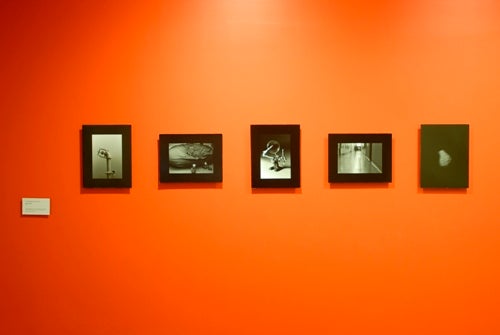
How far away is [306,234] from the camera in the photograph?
204 cm

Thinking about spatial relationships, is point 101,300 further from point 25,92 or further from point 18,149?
point 25,92

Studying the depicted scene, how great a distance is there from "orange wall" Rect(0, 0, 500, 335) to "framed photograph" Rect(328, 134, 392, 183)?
53 millimetres

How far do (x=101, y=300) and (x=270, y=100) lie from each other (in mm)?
1557

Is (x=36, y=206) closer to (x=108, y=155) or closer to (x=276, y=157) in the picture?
(x=108, y=155)

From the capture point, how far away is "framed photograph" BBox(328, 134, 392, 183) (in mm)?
2000

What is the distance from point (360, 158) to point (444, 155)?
0.47 meters

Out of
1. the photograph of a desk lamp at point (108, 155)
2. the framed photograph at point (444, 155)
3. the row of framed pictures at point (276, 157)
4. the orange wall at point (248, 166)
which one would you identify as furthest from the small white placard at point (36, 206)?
the framed photograph at point (444, 155)

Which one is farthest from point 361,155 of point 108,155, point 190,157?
point 108,155

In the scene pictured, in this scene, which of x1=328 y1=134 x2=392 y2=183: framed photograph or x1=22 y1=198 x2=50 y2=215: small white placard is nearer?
x1=328 y1=134 x2=392 y2=183: framed photograph

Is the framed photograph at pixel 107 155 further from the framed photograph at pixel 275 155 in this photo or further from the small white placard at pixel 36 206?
the framed photograph at pixel 275 155

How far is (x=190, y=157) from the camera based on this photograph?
2047 mm

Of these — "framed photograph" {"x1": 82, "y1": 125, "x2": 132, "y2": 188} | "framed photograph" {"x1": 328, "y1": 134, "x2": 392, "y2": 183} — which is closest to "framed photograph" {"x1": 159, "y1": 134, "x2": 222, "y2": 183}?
"framed photograph" {"x1": 82, "y1": 125, "x2": 132, "y2": 188}

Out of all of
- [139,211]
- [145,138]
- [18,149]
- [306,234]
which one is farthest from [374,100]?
[18,149]

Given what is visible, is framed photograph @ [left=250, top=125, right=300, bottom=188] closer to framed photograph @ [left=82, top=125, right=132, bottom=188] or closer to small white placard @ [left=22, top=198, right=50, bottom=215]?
framed photograph @ [left=82, top=125, right=132, bottom=188]
